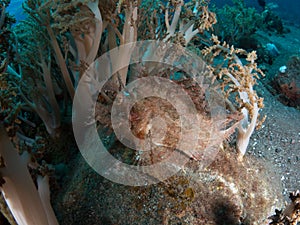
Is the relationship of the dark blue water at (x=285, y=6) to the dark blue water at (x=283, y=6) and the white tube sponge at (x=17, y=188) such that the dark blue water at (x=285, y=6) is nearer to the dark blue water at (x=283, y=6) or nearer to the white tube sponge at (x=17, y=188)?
the dark blue water at (x=283, y=6)

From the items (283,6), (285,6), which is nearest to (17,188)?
(283,6)

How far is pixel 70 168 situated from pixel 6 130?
1.41 m

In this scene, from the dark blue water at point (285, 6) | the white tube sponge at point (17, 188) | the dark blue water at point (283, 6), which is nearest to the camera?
the white tube sponge at point (17, 188)

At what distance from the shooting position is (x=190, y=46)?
395 centimetres

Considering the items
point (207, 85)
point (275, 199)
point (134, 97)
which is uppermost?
point (134, 97)

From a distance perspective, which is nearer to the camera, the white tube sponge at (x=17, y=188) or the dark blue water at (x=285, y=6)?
the white tube sponge at (x=17, y=188)

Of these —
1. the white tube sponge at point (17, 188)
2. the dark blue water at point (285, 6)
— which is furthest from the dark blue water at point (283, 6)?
the white tube sponge at point (17, 188)

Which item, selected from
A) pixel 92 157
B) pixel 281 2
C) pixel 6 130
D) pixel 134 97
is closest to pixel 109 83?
pixel 134 97

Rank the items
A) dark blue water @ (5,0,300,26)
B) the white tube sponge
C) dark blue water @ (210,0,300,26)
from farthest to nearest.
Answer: dark blue water @ (210,0,300,26)
dark blue water @ (5,0,300,26)
the white tube sponge

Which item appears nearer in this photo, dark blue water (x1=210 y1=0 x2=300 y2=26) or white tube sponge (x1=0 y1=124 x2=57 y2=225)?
white tube sponge (x1=0 y1=124 x2=57 y2=225)

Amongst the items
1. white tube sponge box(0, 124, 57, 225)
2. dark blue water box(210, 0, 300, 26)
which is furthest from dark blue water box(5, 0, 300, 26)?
white tube sponge box(0, 124, 57, 225)

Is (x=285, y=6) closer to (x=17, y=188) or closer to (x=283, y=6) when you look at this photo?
(x=283, y=6)

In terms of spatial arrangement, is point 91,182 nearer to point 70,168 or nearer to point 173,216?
point 70,168

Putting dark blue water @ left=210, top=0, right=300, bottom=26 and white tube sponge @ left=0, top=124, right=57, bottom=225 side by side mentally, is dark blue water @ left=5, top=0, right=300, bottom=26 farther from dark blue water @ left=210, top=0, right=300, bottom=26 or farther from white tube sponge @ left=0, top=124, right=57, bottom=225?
white tube sponge @ left=0, top=124, right=57, bottom=225
